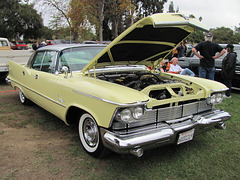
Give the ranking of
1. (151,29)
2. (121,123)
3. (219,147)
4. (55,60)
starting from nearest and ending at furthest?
(121,123), (151,29), (219,147), (55,60)

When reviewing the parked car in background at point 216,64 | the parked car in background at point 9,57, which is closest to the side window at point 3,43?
the parked car in background at point 9,57

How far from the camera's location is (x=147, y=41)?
10.9 feet

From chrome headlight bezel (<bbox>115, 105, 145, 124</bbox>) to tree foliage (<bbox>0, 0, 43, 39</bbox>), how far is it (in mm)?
40092

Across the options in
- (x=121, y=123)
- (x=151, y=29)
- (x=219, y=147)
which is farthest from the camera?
(x=219, y=147)

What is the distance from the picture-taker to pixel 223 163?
268 cm

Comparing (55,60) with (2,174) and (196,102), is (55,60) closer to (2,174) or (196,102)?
(2,174)

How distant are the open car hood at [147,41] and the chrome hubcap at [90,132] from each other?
87cm

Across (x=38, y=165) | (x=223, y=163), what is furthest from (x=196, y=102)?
(x=38, y=165)

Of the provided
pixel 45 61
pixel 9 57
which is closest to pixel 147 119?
pixel 45 61

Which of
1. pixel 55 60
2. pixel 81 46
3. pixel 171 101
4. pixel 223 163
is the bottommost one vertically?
pixel 223 163

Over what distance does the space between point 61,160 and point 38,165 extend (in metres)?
0.28

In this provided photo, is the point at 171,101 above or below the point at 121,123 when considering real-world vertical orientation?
above

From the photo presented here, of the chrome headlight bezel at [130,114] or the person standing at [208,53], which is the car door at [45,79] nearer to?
the chrome headlight bezel at [130,114]

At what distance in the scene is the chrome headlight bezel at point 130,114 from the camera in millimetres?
2217
